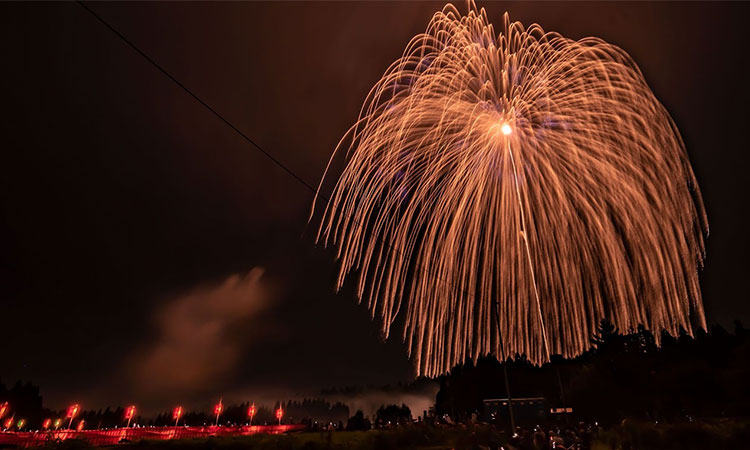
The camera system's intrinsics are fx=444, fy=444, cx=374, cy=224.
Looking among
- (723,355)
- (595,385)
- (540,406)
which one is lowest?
(540,406)

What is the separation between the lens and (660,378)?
5291cm

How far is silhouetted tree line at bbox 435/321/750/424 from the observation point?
47844mm

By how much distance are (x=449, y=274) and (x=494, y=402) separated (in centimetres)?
2684

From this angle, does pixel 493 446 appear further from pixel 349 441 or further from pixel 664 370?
pixel 664 370

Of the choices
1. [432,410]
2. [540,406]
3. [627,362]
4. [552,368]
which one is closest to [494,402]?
[540,406]

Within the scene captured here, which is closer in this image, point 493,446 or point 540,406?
point 493,446

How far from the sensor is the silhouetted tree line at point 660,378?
4784 cm

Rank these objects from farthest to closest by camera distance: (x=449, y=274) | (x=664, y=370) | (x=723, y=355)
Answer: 1. (x=723, y=355)
2. (x=664, y=370)
3. (x=449, y=274)

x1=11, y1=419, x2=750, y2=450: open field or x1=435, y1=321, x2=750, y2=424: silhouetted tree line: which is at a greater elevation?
x1=435, y1=321, x2=750, y2=424: silhouetted tree line

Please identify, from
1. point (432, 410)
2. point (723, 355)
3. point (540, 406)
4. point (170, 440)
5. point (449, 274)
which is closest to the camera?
point (170, 440)

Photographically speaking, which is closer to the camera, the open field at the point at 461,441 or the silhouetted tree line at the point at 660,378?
the open field at the point at 461,441

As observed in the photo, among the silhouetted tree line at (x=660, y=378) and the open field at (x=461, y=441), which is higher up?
the silhouetted tree line at (x=660, y=378)

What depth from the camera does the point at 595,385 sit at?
5509 centimetres

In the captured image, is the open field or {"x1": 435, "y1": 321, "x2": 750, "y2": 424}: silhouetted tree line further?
{"x1": 435, "y1": 321, "x2": 750, "y2": 424}: silhouetted tree line
